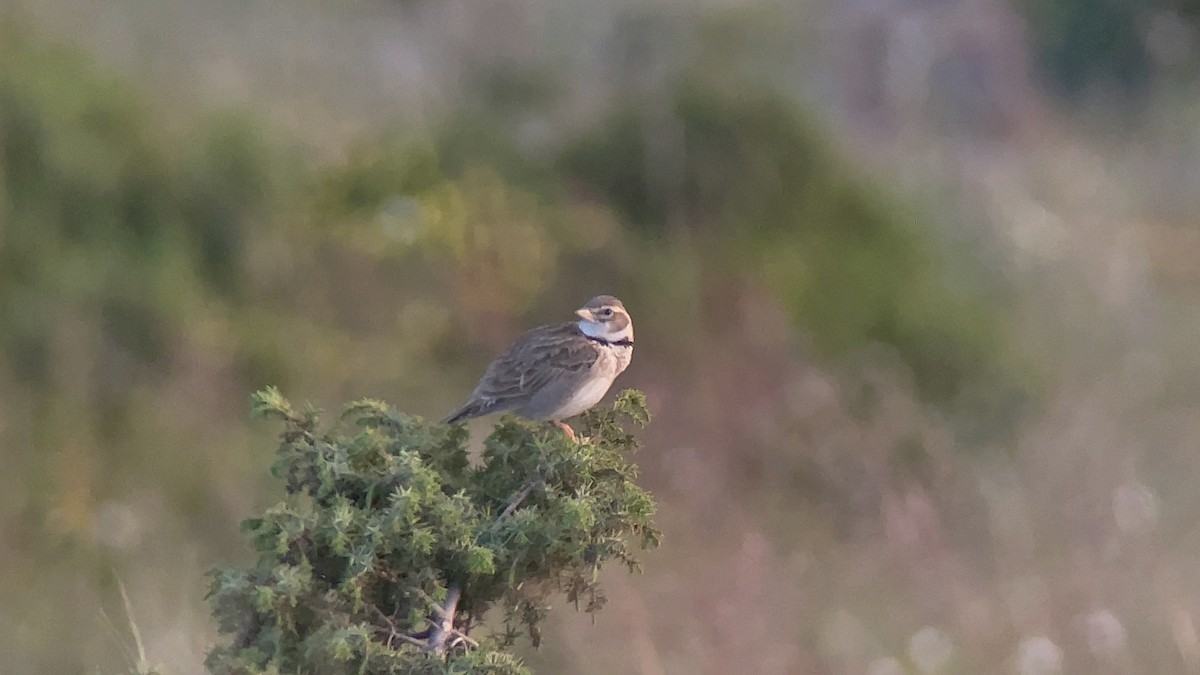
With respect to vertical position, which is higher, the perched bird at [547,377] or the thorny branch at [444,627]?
the perched bird at [547,377]

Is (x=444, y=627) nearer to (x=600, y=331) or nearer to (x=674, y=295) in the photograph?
(x=600, y=331)

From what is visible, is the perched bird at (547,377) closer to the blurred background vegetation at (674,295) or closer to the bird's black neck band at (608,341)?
the bird's black neck band at (608,341)

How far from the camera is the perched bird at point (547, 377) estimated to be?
1.66m

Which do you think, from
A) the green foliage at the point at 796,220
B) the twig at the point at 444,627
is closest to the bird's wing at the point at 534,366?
the twig at the point at 444,627

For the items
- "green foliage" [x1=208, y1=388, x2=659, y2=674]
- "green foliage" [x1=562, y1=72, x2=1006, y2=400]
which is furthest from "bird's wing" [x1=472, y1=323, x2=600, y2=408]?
"green foliage" [x1=562, y1=72, x2=1006, y2=400]

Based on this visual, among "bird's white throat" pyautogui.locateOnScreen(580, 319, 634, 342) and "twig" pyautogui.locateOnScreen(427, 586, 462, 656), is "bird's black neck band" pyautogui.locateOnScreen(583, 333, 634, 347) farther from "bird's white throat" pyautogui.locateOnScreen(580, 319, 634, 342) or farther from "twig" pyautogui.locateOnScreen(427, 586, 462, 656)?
"twig" pyautogui.locateOnScreen(427, 586, 462, 656)

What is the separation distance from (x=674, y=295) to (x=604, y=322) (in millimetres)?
1724

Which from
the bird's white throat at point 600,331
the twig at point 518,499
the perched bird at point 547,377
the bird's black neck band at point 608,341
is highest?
the bird's white throat at point 600,331

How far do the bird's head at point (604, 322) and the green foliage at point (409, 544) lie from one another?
1.82 feet

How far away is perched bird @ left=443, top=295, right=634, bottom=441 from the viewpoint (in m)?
1.66

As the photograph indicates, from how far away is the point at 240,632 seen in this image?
100cm

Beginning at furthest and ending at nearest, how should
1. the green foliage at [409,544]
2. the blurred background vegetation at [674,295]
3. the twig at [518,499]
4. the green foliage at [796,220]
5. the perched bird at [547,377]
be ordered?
the green foliage at [796,220] → the blurred background vegetation at [674,295] → the perched bird at [547,377] → the twig at [518,499] → the green foliage at [409,544]

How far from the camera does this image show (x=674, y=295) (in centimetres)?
345

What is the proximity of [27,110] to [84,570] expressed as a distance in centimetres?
138
